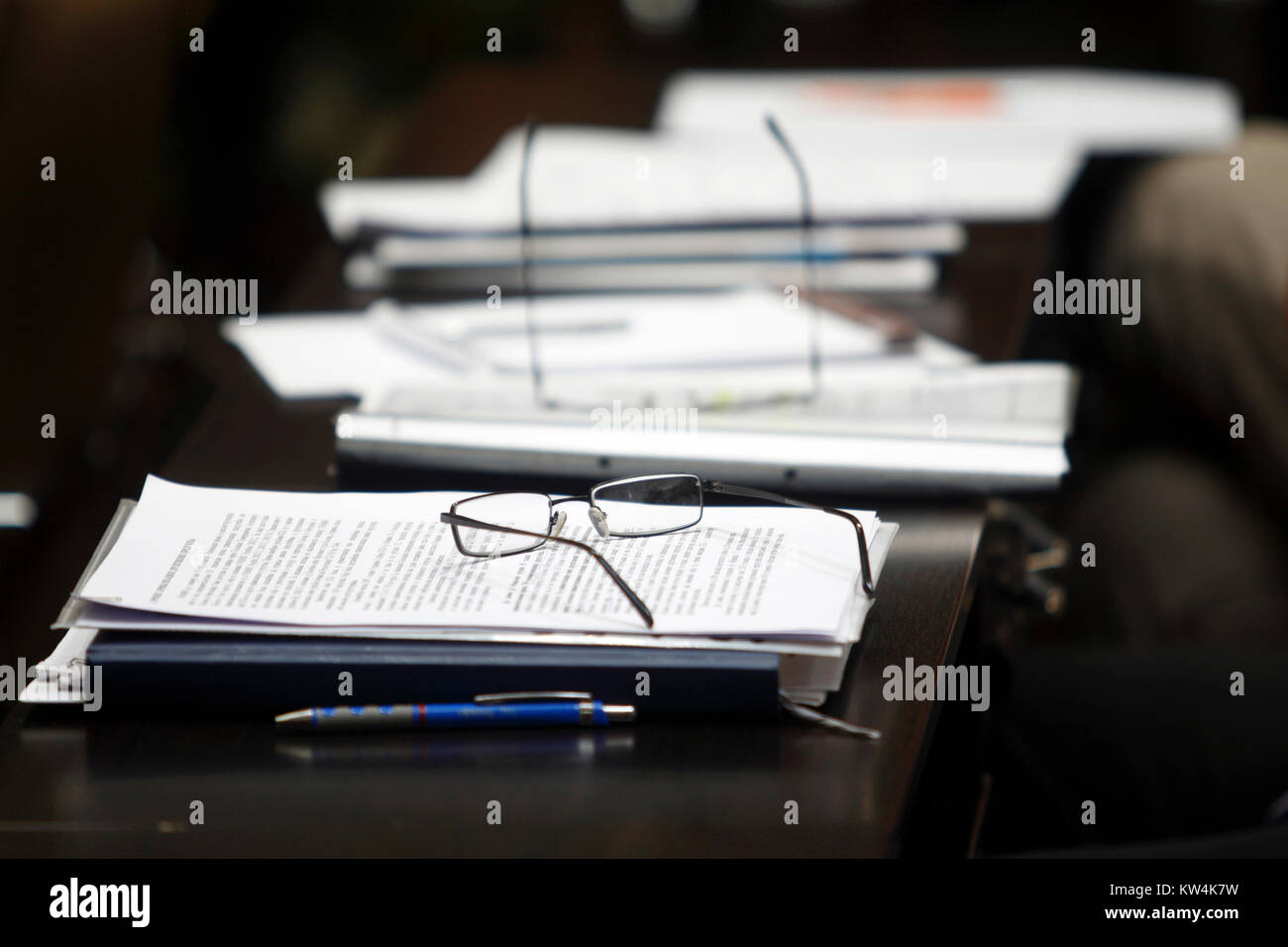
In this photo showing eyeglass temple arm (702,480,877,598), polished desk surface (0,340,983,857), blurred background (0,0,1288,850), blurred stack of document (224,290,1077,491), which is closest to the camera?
polished desk surface (0,340,983,857)

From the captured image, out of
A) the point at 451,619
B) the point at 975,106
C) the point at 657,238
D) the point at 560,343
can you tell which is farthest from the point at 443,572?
the point at 975,106

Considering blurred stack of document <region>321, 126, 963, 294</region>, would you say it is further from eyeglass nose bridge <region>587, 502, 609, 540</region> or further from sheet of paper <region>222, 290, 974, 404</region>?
eyeglass nose bridge <region>587, 502, 609, 540</region>

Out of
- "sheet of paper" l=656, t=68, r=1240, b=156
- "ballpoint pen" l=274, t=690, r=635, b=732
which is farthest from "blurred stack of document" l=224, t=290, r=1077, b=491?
"sheet of paper" l=656, t=68, r=1240, b=156

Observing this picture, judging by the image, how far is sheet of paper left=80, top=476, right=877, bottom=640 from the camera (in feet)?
2.06

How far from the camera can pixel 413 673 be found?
616 mm

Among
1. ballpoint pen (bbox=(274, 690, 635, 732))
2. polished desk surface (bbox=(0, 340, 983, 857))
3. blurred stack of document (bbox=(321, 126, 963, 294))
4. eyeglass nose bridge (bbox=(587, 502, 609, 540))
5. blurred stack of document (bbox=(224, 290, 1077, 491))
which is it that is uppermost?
blurred stack of document (bbox=(321, 126, 963, 294))

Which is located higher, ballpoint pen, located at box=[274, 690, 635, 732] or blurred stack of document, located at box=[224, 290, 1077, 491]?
blurred stack of document, located at box=[224, 290, 1077, 491]

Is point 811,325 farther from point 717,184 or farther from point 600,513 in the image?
point 600,513

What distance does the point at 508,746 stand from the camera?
2.01 feet

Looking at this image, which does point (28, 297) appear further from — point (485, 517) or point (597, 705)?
point (597, 705)

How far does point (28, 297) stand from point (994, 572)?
1.23m

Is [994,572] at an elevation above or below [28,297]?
below

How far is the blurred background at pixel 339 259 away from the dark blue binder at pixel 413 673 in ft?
0.41
